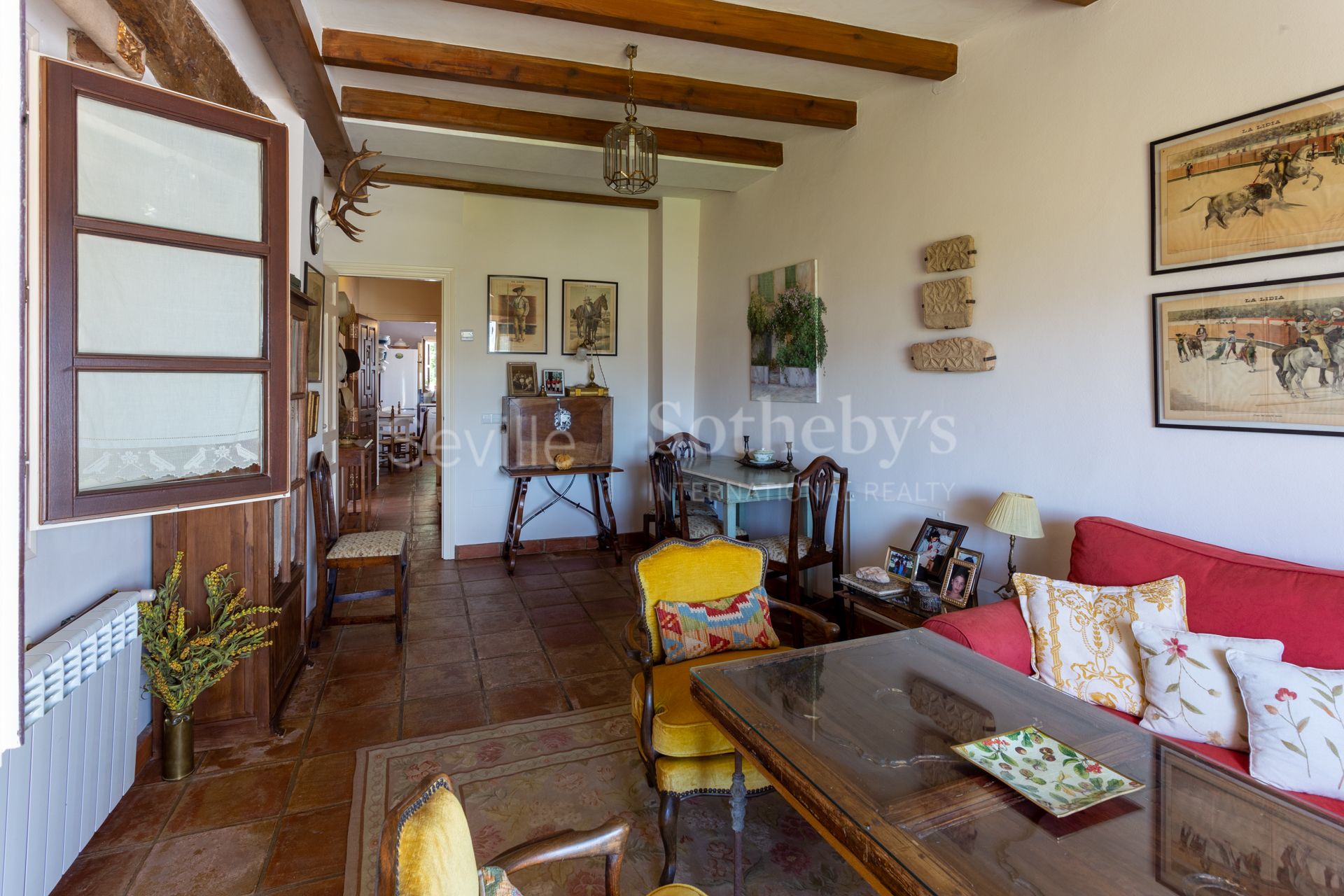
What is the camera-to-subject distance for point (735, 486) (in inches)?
155

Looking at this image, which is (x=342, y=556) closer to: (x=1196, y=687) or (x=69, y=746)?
(x=69, y=746)

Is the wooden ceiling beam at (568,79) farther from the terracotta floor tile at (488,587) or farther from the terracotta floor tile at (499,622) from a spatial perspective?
the terracotta floor tile at (488,587)

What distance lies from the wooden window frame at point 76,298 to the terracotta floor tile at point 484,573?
3.32 meters

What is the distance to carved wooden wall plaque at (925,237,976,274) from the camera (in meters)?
3.07

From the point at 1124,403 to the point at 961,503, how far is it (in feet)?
2.95

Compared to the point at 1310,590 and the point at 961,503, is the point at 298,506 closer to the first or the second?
the point at 961,503

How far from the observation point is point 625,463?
605 centimetres

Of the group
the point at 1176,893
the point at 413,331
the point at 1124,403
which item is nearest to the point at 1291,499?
the point at 1124,403

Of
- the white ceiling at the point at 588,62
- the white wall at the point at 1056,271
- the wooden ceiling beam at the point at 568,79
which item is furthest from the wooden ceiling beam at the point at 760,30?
the wooden ceiling beam at the point at 568,79

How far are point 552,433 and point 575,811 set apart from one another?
3540 mm

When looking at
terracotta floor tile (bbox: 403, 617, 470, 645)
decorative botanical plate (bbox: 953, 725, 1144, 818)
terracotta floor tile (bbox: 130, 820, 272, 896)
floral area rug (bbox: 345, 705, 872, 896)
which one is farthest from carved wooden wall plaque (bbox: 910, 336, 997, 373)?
terracotta floor tile (bbox: 130, 820, 272, 896)

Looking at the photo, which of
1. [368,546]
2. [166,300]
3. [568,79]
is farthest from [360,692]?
[568,79]

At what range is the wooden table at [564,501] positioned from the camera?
209 inches

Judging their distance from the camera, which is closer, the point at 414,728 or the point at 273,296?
the point at 273,296
